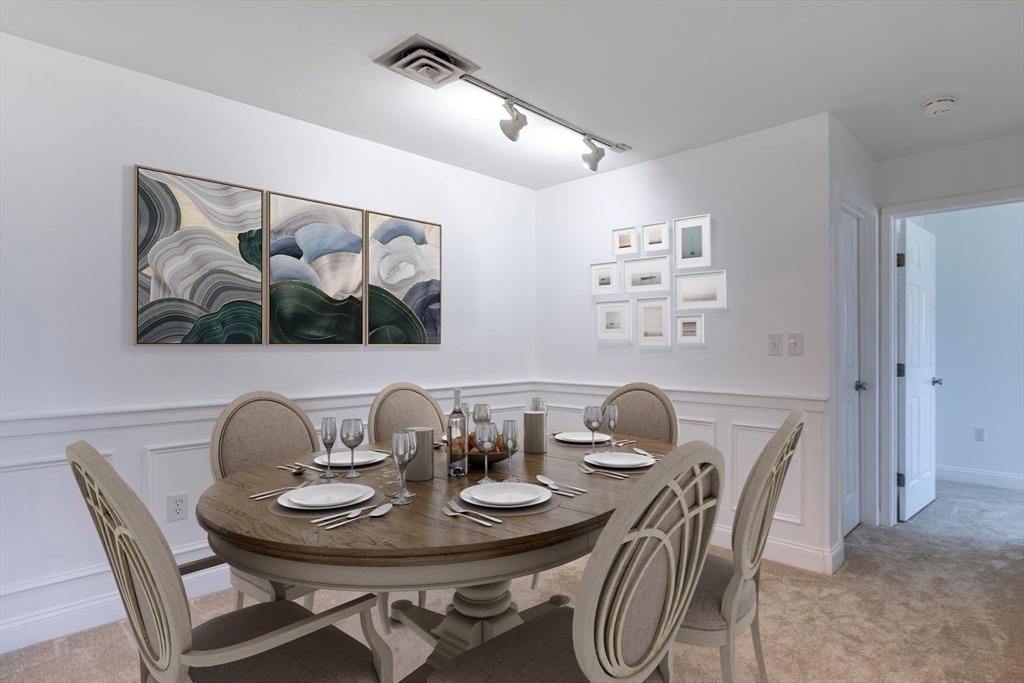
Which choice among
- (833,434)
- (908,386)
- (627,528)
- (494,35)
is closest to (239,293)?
(494,35)

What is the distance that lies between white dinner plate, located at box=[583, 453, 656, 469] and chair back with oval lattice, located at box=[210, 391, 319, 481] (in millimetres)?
1138

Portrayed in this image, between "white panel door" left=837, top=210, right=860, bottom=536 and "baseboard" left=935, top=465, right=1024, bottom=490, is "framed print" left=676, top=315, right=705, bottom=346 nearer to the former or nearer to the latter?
"white panel door" left=837, top=210, right=860, bottom=536

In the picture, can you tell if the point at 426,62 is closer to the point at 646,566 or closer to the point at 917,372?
the point at 646,566

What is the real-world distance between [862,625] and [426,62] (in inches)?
121

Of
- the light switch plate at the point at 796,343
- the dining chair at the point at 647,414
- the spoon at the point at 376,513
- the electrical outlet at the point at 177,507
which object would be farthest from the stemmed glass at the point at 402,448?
the light switch plate at the point at 796,343

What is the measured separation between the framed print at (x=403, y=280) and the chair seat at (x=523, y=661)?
2.35 metres

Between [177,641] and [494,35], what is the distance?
2.24m

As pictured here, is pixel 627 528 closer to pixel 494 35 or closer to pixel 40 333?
pixel 494 35

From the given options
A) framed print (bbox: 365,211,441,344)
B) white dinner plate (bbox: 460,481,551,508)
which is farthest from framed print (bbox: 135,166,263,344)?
white dinner plate (bbox: 460,481,551,508)

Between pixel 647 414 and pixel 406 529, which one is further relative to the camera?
pixel 647 414

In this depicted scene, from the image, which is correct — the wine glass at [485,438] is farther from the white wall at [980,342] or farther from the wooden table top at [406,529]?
the white wall at [980,342]

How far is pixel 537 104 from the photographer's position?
2.90m

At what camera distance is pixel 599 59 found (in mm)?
2436

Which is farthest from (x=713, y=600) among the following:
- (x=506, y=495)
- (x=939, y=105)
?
(x=939, y=105)
